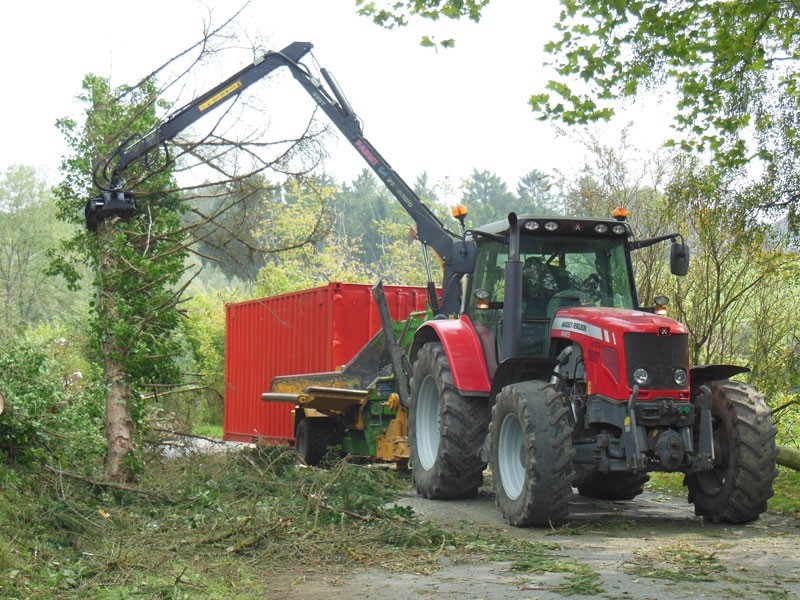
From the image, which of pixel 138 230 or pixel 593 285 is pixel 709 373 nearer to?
pixel 593 285

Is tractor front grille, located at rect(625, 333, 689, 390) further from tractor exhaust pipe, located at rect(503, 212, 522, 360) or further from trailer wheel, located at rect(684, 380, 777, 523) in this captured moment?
tractor exhaust pipe, located at rect(503, 212, 522, 360)

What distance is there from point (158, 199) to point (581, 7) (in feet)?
18.2

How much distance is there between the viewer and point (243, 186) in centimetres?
1166

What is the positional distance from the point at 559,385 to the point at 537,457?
0.98 metres

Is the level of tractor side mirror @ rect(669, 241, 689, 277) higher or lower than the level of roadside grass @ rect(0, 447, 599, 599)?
higher

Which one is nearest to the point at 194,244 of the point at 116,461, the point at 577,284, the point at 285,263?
the point at 116,461

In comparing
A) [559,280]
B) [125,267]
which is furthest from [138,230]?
[559,280]

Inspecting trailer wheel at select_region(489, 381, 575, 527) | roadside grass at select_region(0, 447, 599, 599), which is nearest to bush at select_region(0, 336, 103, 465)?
roadside grass at select_region(0, 447, 599, 599)

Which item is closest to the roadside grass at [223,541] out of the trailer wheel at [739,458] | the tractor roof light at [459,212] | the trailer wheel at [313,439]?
the trailer wheel at [739,458]

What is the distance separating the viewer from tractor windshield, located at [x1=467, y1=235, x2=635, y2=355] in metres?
9.34

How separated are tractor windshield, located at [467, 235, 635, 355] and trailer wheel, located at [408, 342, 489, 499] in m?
0.73

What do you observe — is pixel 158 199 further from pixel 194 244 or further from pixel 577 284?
pixel 577 284

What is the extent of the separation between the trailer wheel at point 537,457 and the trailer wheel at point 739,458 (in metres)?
1.32

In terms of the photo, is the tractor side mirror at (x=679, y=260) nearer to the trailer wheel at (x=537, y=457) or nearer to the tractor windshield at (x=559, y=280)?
the tractor windshield at (x=559, y=280)
